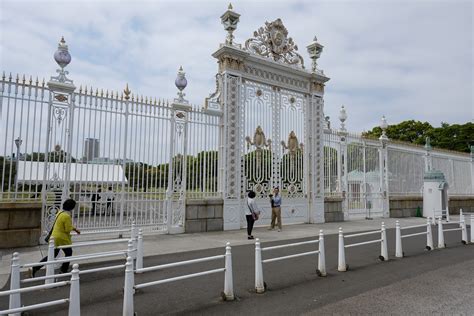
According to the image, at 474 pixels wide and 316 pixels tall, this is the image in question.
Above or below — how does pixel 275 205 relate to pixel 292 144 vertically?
below

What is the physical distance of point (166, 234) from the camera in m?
11.0

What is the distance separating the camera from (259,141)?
1344 centimetres

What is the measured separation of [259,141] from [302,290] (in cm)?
844

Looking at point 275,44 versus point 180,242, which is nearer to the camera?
point 180,242

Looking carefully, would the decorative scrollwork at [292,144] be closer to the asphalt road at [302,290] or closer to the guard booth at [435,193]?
the asphalt road at [302,290]

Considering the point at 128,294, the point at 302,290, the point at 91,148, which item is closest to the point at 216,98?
the point at 91,148

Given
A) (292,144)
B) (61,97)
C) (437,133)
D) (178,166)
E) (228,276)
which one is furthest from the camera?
(437,133)

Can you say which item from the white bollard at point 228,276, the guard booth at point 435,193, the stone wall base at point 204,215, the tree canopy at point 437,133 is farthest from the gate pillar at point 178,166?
the tree canopy at point 437,133

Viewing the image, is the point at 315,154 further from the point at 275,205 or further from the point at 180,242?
the point at 180,242

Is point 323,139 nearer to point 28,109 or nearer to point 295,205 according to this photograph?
point 295,205

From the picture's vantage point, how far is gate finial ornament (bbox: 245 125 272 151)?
13.2 meters

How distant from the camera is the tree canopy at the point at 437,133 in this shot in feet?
116

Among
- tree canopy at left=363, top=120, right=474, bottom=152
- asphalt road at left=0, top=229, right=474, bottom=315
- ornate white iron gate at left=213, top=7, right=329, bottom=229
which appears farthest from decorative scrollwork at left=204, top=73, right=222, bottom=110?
tree canopy at left=363, top=120, right=474, bottom=152

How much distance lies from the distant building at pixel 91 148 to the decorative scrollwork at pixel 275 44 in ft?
22.9
